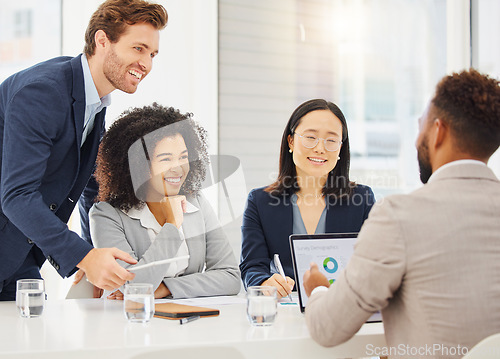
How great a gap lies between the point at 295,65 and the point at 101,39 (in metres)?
2.25

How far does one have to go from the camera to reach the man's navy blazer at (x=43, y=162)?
1.59m

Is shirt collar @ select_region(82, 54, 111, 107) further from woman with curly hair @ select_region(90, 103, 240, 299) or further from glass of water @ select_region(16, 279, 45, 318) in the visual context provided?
glass of water @ select_region(16, 279, 45, 318)

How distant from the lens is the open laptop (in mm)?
1566

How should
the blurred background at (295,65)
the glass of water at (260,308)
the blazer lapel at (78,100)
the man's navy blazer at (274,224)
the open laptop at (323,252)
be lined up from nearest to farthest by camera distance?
1. the glass of water at (260,308)
2. the open laptop at (323,252)
3. the blazer lapel at (78,100)
4. the man's navy blazer at (274,224)
5. the blurred background at (295,65)

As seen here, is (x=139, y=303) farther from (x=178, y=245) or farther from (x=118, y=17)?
(x=118, y=17)

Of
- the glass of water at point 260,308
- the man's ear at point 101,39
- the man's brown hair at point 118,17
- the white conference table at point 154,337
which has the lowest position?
the white conference table at point 154,337

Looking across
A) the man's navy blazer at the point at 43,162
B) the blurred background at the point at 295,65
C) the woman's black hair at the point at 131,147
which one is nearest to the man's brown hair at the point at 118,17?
the man's navy blazer at the point at 43,162

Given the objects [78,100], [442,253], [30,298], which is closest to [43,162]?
[78,100]

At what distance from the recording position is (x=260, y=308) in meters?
1.37

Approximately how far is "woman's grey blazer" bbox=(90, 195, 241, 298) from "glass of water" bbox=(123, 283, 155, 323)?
366 mm

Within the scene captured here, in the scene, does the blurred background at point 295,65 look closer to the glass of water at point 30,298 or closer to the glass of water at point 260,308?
the glass of water at point 30,298

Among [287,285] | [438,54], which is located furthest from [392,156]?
[287,285]

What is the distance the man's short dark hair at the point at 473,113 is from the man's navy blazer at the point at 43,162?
104 cm

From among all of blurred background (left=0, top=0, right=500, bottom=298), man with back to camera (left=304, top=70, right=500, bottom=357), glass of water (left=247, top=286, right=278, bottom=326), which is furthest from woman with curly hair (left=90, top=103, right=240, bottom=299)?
blurred background (left=0, top=0, right=500, bottom=298)
